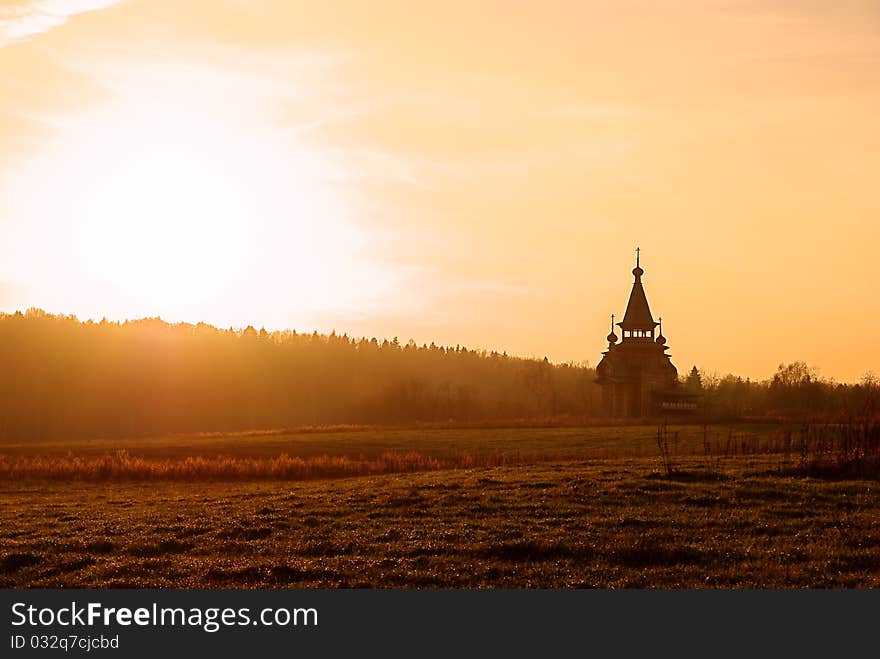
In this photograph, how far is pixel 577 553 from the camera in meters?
18.6

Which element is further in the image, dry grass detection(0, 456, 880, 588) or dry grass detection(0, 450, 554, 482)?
dry grass detection(0, 450, 554, 482)

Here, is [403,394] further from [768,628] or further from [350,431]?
[768,628]

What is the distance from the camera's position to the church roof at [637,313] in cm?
9450

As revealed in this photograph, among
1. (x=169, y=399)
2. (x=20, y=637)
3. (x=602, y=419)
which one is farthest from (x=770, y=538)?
(x=169, y=399)

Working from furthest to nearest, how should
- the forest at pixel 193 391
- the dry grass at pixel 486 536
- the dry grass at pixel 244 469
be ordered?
the forest at pixel 193 391 → the dry grass at pixel 244 469 → the dry grass at pixel 486 536

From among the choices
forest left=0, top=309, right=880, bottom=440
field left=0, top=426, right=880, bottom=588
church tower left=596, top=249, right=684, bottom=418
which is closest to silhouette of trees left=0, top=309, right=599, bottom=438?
forest left=0, top=309, right=880, bottom=440

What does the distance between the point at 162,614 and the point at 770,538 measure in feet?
37.2

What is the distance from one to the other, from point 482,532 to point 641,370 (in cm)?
7446

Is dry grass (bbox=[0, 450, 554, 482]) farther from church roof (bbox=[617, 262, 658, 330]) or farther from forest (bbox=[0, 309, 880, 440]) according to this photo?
forest (bbox=[0, 309, 880, 440])

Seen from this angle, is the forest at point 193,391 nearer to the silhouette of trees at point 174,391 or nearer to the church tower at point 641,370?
the silhouette of trees at point 174,391

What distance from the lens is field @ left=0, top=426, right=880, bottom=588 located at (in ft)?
56.0

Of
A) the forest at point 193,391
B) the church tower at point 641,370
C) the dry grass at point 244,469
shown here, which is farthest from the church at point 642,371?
the dry grass at point 244,469

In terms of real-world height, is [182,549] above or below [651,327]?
below

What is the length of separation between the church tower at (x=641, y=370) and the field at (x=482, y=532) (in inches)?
2244
